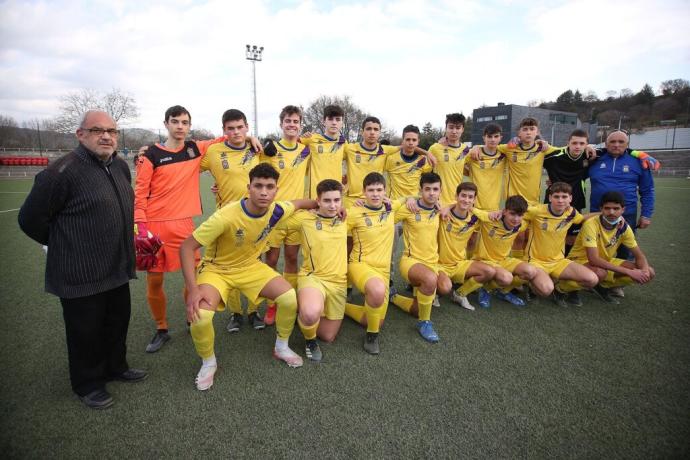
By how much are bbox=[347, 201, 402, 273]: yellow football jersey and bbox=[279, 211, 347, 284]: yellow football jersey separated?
230 mm

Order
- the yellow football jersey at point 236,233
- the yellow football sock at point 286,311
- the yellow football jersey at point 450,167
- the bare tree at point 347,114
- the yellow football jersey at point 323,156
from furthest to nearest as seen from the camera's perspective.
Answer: the bare tree at point 347,114 < the yellow football jersey at point 450,167 < the yellow football jersey at point 323,156 < the yellow football sock at point 286,311 < the yellow football jersey at point 236,233

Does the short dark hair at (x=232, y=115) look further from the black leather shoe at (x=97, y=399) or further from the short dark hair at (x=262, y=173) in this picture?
the black leather shoe at (x=97, y=399)

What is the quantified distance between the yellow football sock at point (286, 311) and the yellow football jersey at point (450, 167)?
268 centimetres

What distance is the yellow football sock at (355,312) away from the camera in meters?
3.68

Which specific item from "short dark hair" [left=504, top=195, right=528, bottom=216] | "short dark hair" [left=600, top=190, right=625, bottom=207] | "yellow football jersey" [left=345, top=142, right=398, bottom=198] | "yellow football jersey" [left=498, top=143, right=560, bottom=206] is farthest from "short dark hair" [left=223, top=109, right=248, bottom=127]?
"short dark hair" [left=600, top=190, right=625, bottom=207]

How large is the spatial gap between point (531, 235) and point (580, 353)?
5.56 ft

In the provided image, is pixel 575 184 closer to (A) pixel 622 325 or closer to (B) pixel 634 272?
(B) pixel 634 272

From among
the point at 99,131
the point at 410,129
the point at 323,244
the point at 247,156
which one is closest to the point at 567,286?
the point at 410,129

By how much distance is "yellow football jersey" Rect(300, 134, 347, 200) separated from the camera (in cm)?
442

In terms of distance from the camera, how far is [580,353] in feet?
10.3

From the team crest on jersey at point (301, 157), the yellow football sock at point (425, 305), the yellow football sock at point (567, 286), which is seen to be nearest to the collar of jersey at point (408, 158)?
the team crest on jersey at point (301, 157)

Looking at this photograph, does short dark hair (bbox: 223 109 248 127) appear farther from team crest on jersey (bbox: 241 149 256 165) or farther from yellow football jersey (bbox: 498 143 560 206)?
yellow football jersey (bbox: 498 143 560 206)

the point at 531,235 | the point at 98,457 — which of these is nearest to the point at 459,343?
the point at 531,235

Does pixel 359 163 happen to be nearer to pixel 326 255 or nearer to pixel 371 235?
pixel 371 235
